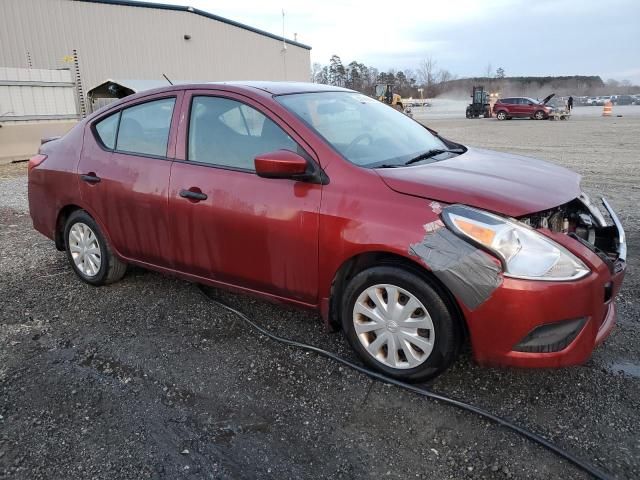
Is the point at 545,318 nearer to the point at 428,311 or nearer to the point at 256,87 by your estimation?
the point at 428,311

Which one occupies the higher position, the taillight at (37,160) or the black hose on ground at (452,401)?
the taillight at (37,160)

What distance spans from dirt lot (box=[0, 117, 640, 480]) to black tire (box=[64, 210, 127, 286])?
352 millimetres

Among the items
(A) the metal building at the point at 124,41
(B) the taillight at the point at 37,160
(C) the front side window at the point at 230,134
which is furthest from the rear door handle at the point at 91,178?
(A) the metal building at the point at 124,41

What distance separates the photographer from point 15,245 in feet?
19.6

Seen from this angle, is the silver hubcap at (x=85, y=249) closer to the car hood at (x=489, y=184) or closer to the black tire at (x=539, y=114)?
the car hood at (x=489, y=184)

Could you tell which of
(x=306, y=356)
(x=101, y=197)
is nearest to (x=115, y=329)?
(x=101, y=197)

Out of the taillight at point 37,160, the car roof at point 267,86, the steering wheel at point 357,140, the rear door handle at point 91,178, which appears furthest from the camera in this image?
the taillight at point 37,160

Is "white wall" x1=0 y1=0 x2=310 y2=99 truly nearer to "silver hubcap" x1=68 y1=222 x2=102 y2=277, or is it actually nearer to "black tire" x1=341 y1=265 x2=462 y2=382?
"silver hubcap" x1=68 y1=222 x2=102 y2=277

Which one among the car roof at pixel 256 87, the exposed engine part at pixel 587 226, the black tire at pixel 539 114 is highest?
the car roof at pixel 256 87

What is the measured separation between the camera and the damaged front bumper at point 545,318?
8.09 ft

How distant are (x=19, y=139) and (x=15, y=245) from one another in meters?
9.82

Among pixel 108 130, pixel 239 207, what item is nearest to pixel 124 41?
pixel 108 130

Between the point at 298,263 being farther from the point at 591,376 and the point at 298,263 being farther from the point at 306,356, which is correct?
the point at 591,376

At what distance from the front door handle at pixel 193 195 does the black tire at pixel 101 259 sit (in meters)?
1.13
